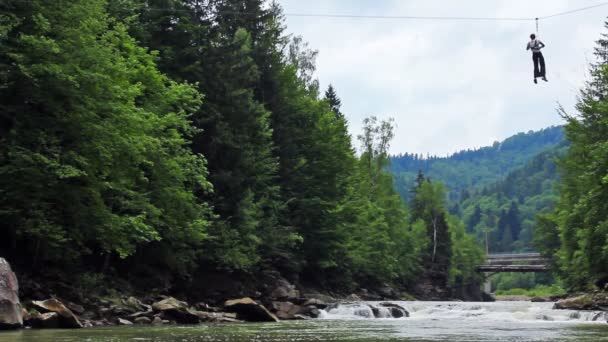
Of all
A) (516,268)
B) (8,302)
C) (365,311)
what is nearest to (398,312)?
(365,311)

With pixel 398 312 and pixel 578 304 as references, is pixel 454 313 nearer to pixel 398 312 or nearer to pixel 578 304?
pixel 398 312

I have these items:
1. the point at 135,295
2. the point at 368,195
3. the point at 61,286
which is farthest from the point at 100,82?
→ the point at 368,195

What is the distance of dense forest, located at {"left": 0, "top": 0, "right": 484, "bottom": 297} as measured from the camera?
2403 cm

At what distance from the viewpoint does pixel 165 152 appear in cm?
3158

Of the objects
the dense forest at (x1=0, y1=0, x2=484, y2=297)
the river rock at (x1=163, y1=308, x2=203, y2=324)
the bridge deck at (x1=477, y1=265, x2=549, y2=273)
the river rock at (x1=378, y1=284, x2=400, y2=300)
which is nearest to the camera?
the dense forest at (x1=0, y1=0, x2=484, y2=297)

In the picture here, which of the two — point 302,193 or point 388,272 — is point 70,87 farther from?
point 388,272

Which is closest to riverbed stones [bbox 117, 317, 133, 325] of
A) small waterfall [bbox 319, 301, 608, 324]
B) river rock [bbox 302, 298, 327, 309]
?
small waterfall [bbox 319, 301, 608, 324]

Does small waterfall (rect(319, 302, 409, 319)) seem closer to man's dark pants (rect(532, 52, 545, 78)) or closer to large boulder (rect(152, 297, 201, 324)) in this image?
large boulder (rect(152, 297, 201, 324))

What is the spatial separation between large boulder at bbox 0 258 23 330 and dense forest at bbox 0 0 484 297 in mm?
3550

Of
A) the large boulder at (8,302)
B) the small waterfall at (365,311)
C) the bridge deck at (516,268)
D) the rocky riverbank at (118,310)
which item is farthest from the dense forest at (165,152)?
the bridge deck at (516,268)

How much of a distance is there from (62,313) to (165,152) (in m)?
11.3

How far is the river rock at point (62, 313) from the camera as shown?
70.1 feet

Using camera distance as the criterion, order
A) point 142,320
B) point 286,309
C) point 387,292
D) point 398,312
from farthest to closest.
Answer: point 387,292 → point 398,312 → point 286,309 → point 142,320

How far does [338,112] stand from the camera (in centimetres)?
8375
